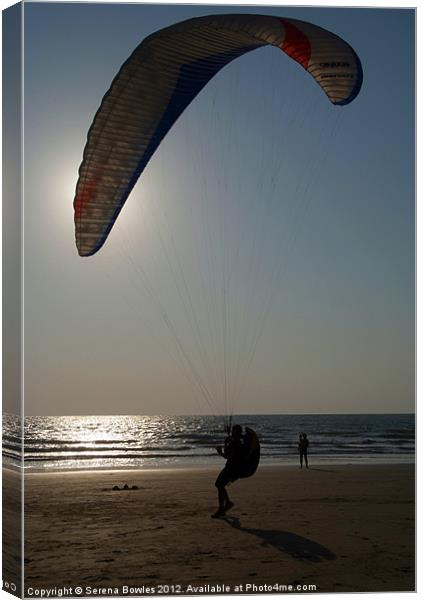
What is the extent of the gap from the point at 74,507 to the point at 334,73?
4265mm

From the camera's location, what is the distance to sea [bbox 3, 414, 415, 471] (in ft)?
48.9

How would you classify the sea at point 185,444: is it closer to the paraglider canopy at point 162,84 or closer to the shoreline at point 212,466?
the shoreline at point 212,466

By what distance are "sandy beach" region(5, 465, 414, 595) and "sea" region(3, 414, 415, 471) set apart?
1363 mm

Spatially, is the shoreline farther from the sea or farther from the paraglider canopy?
the paraglider canopy

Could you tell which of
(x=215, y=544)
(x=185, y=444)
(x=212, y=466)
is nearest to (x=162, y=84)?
(x=215, y=544)

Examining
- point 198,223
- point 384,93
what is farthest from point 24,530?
point 384,93

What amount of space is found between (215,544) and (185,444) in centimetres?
1291

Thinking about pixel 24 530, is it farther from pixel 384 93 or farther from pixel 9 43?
pixel 384 93

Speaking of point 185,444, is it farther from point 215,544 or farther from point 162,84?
point 162,84

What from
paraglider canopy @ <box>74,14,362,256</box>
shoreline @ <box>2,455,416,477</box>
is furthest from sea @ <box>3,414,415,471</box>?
paraglider canopy @ <box>74,14,362,256</box>

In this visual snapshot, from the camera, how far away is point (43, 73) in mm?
7289

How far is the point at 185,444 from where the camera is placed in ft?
67.1

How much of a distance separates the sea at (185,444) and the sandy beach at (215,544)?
1.36 meters

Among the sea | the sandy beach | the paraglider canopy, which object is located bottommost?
the sea
